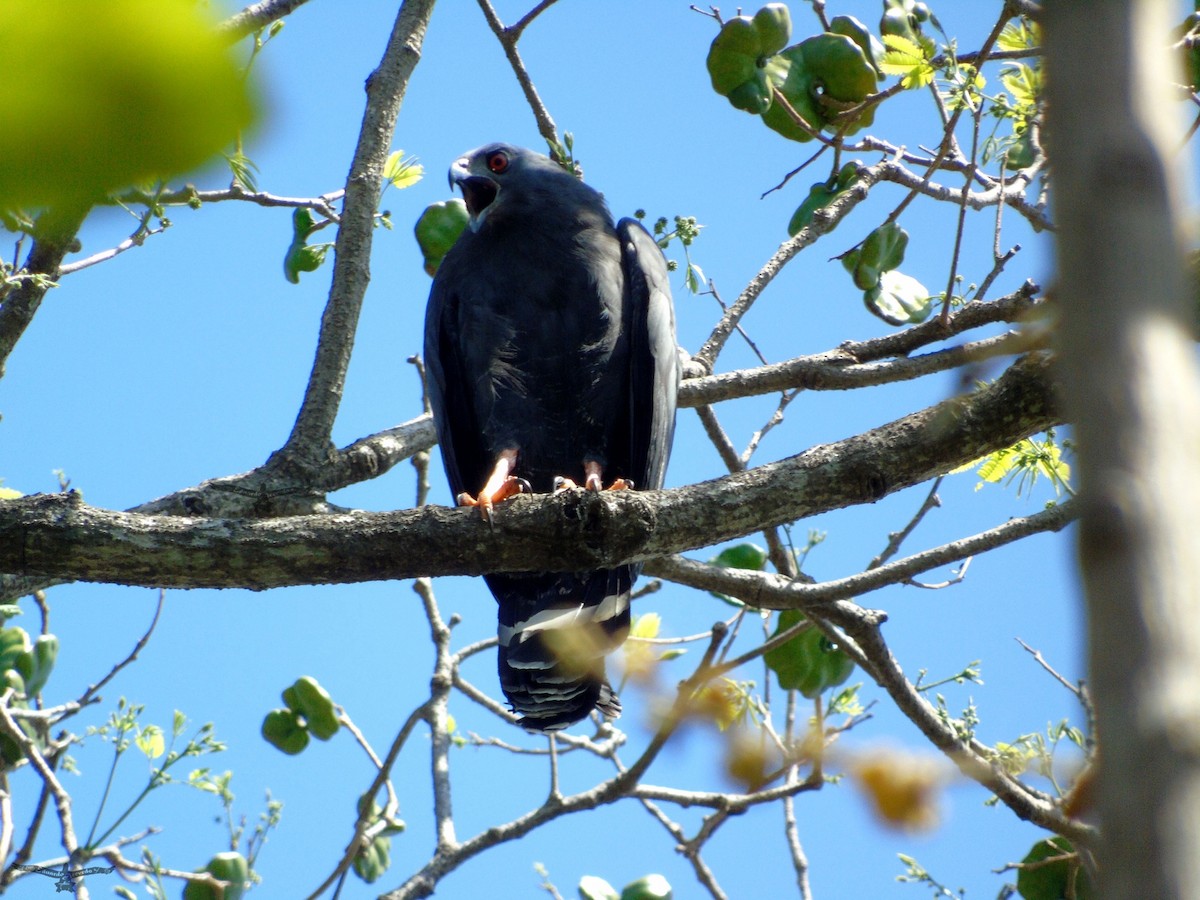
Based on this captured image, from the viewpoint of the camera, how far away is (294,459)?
3.89 metres

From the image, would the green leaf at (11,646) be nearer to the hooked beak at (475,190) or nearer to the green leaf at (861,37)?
the hooked beak at (475,190)

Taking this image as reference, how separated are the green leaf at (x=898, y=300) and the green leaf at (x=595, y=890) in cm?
299

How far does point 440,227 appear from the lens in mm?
5637

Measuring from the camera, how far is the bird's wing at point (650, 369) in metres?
4.58

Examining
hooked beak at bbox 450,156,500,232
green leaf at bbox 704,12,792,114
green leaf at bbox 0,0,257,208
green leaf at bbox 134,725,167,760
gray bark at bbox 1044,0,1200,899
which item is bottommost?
gray bark at bbox 1044,0,1200,899

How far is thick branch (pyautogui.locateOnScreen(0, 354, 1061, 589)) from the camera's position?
280 cm

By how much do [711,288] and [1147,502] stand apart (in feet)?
15.7

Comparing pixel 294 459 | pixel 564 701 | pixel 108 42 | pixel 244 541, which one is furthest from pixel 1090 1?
pixel 564 701

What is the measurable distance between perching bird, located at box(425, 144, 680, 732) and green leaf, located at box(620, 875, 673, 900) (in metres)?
1.08

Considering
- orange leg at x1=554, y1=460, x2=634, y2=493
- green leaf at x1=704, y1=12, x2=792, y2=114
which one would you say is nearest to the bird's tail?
orange leg at x1=554, y1=460, x2=634, y2=493

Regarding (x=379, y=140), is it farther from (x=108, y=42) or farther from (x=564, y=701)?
(x=108, y=42)

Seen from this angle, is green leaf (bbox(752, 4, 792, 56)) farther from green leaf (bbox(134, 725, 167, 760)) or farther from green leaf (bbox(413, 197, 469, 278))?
green leaf (bbox(134, 725, 167, 760))

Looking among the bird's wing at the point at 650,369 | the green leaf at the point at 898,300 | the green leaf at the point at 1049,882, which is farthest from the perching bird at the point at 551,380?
the green leaf at the point at 1049,882

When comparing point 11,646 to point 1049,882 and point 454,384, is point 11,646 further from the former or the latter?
point 1049,882
